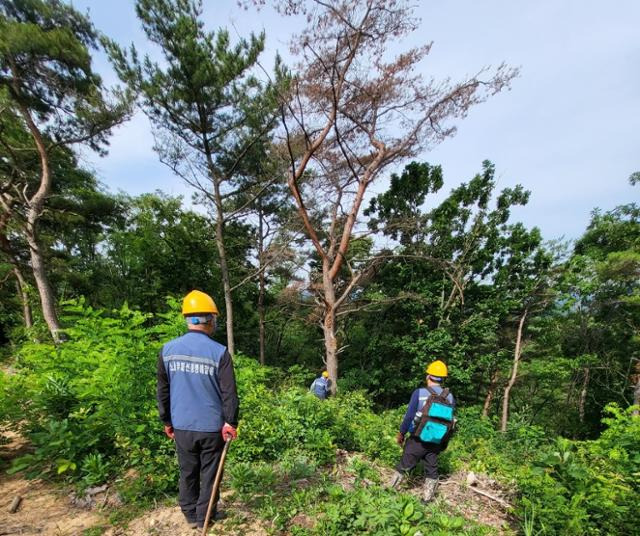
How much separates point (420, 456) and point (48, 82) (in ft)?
36.8

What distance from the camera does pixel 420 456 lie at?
12.1 feet

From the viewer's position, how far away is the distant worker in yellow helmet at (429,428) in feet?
11.6

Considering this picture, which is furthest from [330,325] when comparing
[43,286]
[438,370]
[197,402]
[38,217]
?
[38,217]

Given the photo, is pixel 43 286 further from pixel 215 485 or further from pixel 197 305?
pixel 215 485

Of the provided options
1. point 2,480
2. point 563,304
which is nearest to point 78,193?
point 2,480

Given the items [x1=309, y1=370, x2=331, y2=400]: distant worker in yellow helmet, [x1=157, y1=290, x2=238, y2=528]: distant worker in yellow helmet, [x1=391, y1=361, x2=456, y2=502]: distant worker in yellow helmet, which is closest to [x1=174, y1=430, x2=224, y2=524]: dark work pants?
[x1=157, y1=290, x2=238, y2=528]: distant worker in yellow helmet

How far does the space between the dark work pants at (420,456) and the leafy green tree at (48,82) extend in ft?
27.6

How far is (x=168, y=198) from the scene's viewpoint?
50.0 feet

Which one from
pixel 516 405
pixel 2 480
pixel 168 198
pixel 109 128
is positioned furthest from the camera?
pixel 516 405

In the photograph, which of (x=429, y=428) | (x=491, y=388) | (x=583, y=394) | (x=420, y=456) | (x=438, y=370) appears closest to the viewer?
(x=429, y=428)

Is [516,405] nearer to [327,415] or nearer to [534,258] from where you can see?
[534,258]

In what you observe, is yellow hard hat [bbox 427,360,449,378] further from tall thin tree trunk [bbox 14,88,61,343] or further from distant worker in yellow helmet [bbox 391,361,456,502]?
tall thin tree trunk [bbox 14,88,61,343]

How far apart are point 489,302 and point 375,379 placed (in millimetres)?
5981

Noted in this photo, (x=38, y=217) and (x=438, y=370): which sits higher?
(x=38, y=217)
